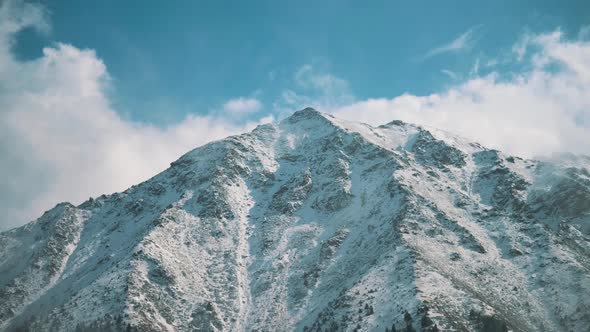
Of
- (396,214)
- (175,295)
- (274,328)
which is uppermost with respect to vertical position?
(396,214)

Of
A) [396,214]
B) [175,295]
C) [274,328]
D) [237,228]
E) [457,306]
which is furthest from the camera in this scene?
[237,228]

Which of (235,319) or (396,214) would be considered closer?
(235,319)

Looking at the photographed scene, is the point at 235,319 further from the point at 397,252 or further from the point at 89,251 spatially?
the point at 89,251

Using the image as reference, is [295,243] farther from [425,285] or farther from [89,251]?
[89,251]

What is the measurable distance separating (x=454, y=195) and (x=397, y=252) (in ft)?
200

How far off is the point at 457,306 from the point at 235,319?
65951 mm

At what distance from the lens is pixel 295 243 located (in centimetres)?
17925

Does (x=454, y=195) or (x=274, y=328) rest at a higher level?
(x=454, y=195)

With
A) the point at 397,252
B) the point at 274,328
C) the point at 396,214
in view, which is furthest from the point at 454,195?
the point at 274,328

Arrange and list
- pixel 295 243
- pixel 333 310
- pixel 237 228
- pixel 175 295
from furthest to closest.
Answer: pixel 237 228, pixel 295 243, pixel 175 295, pixel 333 310

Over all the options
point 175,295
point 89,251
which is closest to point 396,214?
point 175,295

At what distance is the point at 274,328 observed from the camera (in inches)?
5482

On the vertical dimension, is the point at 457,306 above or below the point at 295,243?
below

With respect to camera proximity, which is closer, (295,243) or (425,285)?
(425,285)
